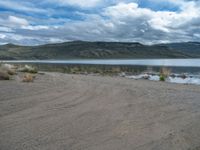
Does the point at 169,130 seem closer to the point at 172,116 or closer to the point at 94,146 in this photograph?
the point at 172,116

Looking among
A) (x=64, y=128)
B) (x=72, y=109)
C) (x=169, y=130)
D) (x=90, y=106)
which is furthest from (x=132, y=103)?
(x=64, y=128)

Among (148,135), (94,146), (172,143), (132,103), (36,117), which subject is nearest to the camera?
(94,146)

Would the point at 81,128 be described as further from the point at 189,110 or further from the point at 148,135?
the point at 189,110

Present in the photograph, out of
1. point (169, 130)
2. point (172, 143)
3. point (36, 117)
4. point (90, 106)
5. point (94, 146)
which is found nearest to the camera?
point (94, 146)

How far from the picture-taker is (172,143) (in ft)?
22.4

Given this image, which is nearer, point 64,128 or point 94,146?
point 94,146

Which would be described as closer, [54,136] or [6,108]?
[54,136]

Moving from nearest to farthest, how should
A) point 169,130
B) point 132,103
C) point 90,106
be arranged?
point 169,130, point 90,106, point 132,103

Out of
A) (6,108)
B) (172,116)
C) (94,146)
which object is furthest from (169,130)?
(6,108)

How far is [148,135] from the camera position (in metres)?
7.34

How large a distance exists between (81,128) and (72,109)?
2441 mm

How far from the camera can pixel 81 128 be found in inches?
302

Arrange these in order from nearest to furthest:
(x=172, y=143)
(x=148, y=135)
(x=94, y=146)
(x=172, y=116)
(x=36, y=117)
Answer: (x=94, y=146) < (x=172, y=143) < (x=148, y=135) < (x=36, y=117) < (x=172, y=116)

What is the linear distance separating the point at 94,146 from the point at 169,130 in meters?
2.43
